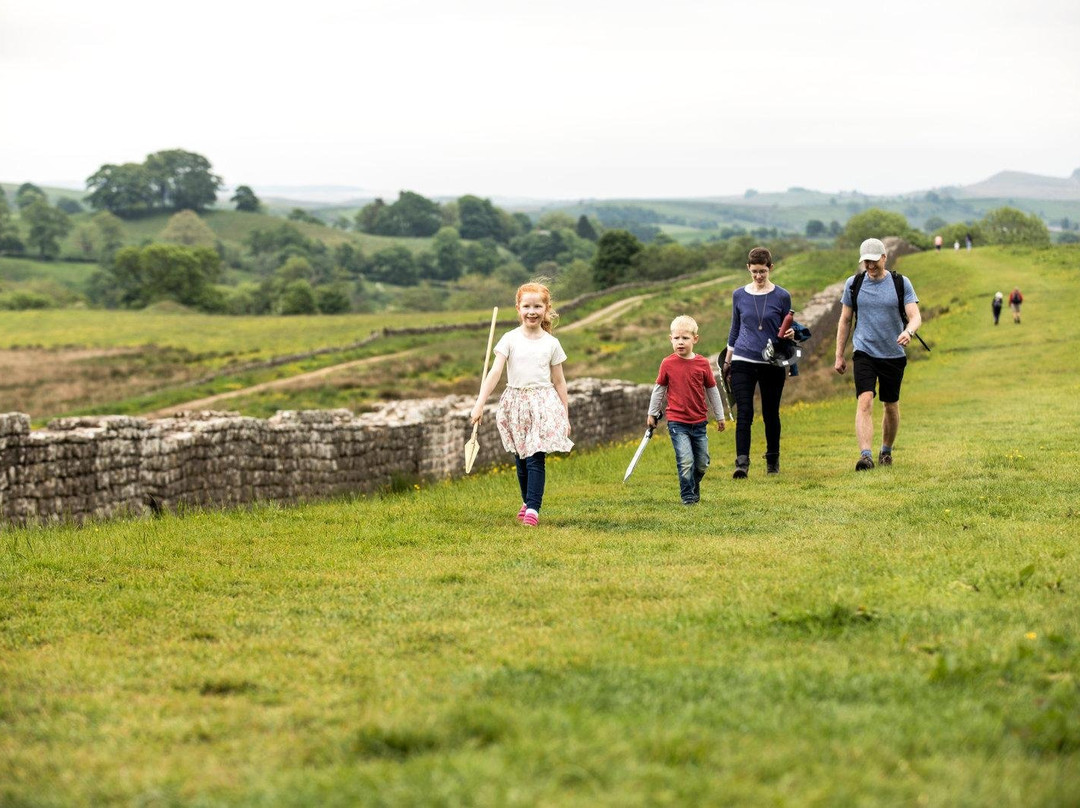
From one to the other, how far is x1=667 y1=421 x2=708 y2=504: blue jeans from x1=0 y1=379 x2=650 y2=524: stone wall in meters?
4.86

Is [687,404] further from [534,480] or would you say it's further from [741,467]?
[741,467]

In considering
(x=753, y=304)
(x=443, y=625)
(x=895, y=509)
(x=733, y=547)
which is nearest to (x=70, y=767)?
(x=443, y=625)

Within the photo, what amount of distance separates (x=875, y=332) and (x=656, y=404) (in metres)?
2.65

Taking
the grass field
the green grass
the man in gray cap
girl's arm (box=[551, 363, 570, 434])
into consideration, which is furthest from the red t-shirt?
the green grass

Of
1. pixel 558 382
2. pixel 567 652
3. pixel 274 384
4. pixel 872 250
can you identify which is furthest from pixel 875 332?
pixel 274 384

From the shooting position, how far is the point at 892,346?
12539mm

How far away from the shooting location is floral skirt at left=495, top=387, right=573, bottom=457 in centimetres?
1048

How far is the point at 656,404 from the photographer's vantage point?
11.4 m

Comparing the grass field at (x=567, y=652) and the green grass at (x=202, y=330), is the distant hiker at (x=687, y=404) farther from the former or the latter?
the green grass at (x=202, y=330)

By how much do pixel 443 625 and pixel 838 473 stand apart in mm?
7228

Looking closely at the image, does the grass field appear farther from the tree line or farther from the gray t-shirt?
the tree line

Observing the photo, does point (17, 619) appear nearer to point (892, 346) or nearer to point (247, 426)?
point (247, 426)

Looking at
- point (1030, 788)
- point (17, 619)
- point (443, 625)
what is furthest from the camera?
point (17, 619)

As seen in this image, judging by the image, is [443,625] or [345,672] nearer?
[345,672]
